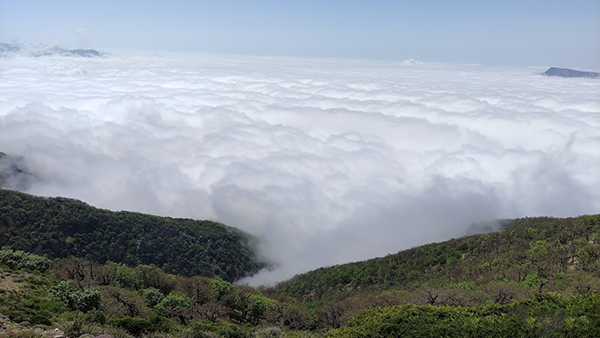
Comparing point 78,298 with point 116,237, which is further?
point 116,237

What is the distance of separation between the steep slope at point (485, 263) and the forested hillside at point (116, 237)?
24061mm

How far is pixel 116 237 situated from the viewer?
79750 mm

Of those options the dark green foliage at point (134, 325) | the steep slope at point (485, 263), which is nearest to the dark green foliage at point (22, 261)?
the dark green foliage at point (134, 325)

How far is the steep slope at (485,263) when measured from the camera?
1686 inches

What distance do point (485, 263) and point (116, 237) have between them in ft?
221

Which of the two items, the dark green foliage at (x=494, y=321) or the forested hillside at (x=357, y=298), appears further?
the forested hillside at (x=357, y=298)

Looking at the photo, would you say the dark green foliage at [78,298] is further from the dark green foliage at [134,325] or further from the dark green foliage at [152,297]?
the dark green foliage at [152,297]

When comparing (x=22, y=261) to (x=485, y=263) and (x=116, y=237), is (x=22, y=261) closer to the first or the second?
(x=116, y=237)

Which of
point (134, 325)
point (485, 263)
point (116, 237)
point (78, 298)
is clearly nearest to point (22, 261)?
point (78, 298)

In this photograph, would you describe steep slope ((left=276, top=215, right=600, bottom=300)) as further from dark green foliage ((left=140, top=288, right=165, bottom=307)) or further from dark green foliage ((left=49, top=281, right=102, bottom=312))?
dark green foliage ((left=49, top=281, right=102, bottom=312))

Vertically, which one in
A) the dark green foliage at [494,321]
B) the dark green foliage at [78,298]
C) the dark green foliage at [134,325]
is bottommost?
the dark green foliage at [78,298]

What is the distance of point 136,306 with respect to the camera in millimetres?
32219

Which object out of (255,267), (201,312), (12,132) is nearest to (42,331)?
(201,312)

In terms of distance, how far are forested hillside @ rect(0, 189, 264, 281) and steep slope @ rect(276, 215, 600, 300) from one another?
24061 mm
